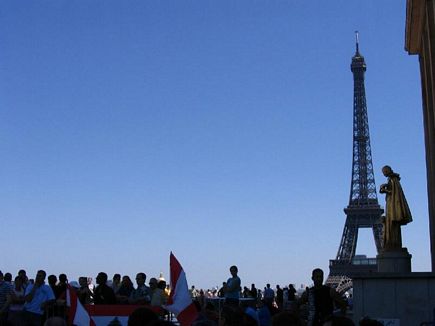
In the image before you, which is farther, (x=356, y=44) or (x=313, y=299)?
(x=356, y=44)

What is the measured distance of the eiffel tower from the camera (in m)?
91.5

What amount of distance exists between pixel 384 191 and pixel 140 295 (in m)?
6.85

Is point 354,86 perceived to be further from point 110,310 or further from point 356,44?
point 110,310

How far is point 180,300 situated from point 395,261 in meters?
9.92

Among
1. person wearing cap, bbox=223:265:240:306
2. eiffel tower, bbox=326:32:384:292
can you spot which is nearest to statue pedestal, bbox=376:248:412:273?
person wearing cap, bbox=223:265:240:306

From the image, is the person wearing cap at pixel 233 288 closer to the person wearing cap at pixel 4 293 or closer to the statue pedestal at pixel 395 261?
the statue pedestal at pixel 395 261

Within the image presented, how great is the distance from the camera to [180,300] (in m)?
11.8

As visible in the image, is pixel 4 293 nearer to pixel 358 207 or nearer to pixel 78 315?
pixel 78 315

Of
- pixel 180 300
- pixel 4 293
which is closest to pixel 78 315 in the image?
pixel 180 300

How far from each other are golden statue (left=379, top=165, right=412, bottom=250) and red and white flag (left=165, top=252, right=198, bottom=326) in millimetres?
9553

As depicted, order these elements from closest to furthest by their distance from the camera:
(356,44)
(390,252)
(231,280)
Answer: (231,280), (390,252), (356,44)

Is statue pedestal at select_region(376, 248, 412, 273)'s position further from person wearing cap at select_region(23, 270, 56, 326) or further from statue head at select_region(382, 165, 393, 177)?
person wearing cap at select_region(23, 270, 56, 326)

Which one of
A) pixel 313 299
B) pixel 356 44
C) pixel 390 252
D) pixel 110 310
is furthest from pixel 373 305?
pixel 356 44

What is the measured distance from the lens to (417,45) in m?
31.6
